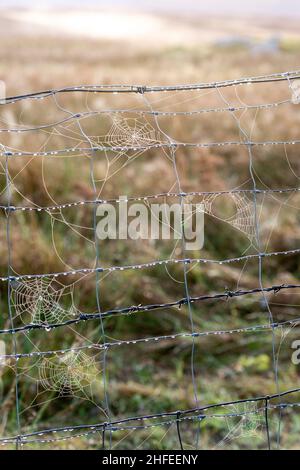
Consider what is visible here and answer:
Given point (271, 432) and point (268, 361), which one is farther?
point (268, 361)

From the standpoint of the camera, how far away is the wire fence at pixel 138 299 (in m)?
2.48

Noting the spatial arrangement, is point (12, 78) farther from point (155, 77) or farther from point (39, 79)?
point (155, 77)

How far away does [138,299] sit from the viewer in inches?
172

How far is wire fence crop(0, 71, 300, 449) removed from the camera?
248cm

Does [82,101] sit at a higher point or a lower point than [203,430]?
higher

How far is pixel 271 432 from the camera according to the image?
3.43 meters

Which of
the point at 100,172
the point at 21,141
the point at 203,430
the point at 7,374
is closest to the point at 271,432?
the point at 203,430

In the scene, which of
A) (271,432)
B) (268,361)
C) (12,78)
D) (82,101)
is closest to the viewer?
(271,432)

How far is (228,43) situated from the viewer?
14.5m

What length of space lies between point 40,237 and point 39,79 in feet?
16.8

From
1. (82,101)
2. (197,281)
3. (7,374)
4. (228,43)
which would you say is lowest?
(7,374)
